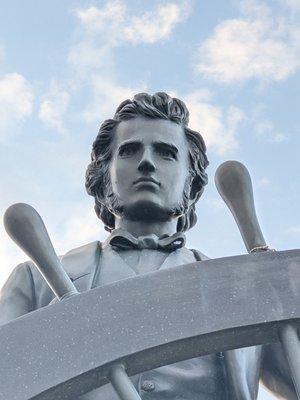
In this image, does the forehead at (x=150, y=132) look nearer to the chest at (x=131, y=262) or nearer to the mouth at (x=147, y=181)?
the mouth at (x=147, y=181)

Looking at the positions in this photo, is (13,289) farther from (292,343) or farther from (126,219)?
(292,343)

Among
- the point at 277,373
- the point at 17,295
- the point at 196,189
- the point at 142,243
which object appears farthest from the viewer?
the point at 196,189

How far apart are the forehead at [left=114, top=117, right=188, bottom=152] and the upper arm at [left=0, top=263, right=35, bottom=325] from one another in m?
0.81

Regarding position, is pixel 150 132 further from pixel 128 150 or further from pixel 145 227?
pixel 145 227

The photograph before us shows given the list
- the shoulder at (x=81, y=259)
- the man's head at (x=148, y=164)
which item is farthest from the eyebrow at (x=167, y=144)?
the shoulder at (x=81, y=259)

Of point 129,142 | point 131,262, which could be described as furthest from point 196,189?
point 131,262

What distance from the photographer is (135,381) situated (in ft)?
14.9

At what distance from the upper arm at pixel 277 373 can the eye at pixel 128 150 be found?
115cm

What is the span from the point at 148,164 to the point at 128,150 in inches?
8.7

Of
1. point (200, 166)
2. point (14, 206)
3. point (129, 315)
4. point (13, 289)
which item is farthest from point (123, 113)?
point (129, 315)

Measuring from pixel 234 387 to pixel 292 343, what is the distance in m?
0.91

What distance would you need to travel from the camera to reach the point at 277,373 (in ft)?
16.4

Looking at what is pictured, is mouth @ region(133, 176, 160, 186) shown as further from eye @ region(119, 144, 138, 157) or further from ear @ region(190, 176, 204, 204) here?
ear @ region(190, 176, 204, 204)

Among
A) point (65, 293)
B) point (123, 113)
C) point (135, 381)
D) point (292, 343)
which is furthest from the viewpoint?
point (123, 113)
